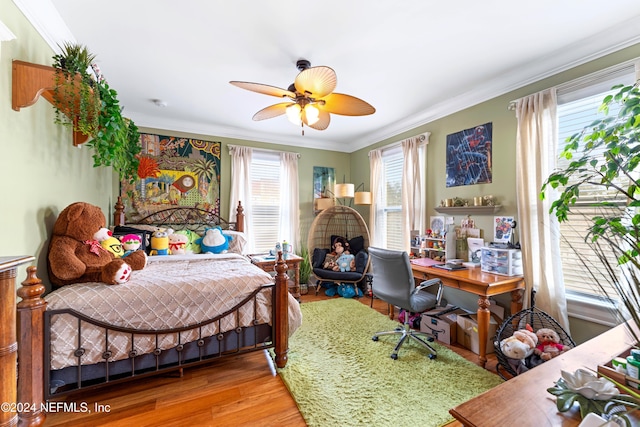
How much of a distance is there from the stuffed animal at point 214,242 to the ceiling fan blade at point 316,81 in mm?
2156

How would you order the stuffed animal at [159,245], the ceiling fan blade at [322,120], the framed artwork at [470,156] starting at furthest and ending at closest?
the stuffed animal at [159,245]
the framed artwork at [470,156]
the ceiling fan blade at [322,120]

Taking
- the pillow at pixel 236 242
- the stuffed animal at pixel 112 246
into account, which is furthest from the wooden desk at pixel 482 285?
the stuffed animal at pixel 112 246

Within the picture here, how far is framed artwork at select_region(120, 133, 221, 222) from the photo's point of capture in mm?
3725

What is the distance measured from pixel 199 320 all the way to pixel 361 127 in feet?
11.3

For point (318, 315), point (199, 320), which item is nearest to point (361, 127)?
point (318, 315)

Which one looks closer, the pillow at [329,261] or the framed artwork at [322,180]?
the pillow at [329,261]

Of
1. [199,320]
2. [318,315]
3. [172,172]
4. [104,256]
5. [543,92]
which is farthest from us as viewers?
[172,172]

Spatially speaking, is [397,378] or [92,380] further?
[397,378]

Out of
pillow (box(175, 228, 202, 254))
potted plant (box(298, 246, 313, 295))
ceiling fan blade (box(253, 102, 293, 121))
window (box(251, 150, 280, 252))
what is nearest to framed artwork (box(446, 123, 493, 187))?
ceiling fan blade (box(253, 102, 293, 121))

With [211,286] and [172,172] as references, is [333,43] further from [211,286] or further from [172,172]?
[172,172]

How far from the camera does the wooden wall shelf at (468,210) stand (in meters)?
2.79

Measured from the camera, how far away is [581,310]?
2.24 m

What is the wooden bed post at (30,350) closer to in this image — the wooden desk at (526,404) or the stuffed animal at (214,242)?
the stuffed animal at (214,242)

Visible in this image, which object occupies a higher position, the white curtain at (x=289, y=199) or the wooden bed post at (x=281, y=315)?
the white curtain at (x=289, y=199)
